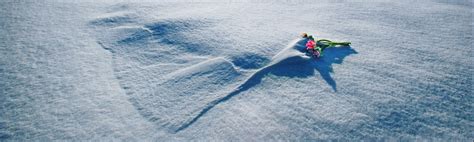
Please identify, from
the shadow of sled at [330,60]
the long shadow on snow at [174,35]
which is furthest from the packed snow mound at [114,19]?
the shadow of sled at [330,60]

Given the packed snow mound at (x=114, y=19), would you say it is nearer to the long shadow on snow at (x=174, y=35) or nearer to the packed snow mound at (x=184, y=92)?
the long shadow on snow at (x=174, y=35)

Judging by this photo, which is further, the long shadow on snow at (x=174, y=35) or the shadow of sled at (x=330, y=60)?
the long shadow on snow at (x=174, y=35)

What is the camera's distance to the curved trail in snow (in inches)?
36.6

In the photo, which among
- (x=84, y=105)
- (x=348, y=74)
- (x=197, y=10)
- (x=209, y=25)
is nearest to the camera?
(x=84, y=105)

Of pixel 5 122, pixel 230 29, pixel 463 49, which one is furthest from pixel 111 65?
pixel 463 49

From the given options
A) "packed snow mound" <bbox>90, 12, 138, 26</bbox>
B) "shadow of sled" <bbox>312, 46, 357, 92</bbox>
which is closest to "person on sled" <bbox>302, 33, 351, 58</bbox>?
"shadow of sled" <bbox>312, 46, 357, 92</bbox>

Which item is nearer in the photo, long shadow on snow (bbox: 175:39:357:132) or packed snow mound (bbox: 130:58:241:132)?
packed snow mound (bbox: 130:58:241:132)

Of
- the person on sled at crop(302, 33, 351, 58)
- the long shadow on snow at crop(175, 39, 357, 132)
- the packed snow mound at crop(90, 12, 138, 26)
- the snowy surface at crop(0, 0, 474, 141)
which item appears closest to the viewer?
the snowy surface at crop(0, 0, 474, 141)

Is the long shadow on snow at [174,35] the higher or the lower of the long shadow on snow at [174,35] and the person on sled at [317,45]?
the lower

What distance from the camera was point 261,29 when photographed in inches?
52.1

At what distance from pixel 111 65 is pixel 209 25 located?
43cm

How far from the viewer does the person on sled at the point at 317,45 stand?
46.1 inches

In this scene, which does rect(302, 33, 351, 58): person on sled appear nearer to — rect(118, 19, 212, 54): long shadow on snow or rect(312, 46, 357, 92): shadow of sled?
rect(312, 46, 357, 92): shadow of sled

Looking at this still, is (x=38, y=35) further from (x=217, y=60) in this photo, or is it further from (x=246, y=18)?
(x=246, y=18)
